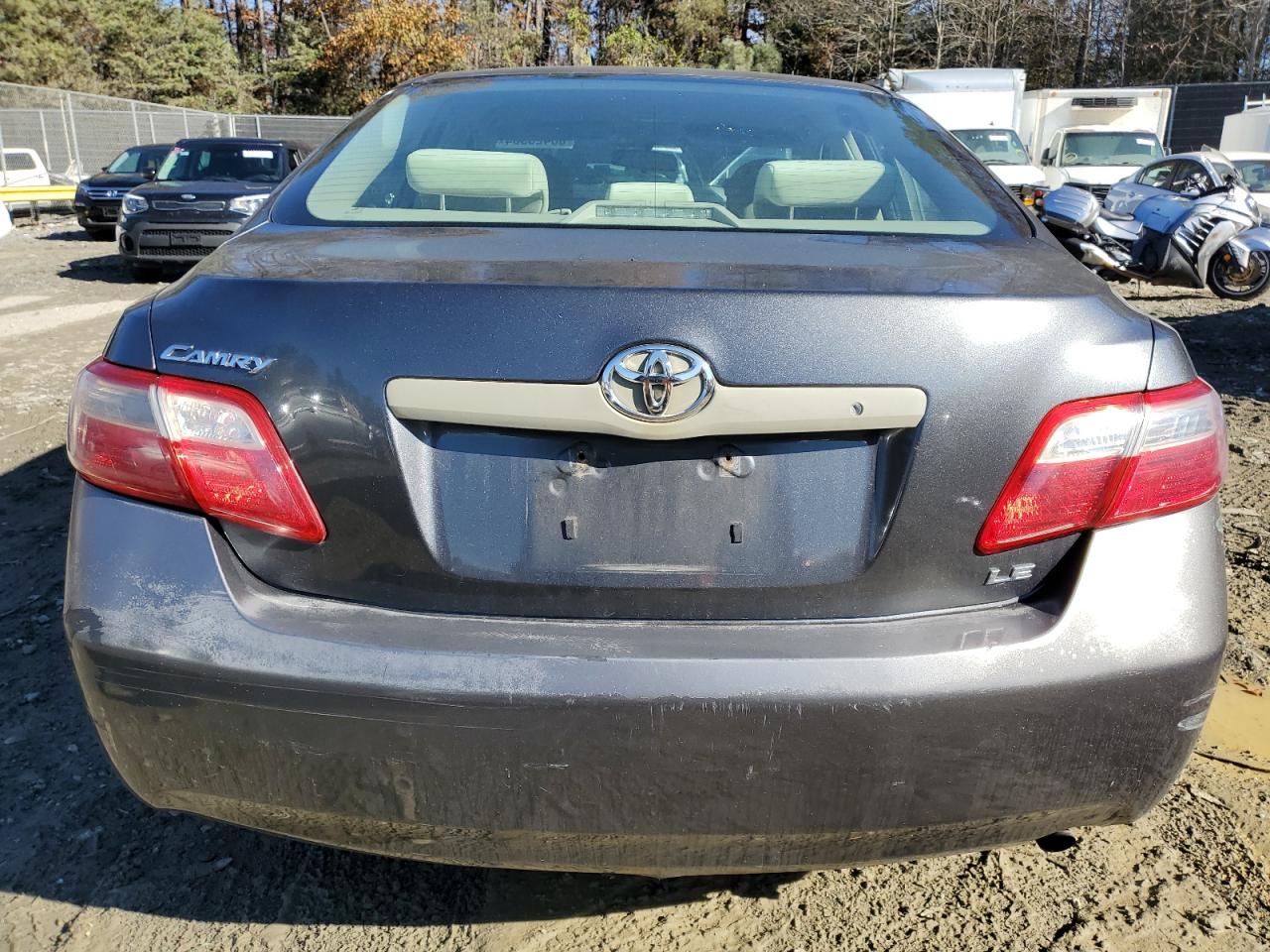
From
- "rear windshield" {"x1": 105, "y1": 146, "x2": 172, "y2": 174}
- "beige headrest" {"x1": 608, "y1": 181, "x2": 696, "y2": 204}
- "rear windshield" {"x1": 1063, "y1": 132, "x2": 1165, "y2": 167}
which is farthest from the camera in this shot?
"rear windshield" {"x1": 1063, "y1": 132, "x2": 1165, "y2": 167}

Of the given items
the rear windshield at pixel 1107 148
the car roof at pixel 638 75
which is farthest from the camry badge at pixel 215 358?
the rear windshield at pixel 1107 148

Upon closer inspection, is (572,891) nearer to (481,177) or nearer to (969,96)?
(481,177)

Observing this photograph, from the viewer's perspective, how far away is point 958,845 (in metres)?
1.63

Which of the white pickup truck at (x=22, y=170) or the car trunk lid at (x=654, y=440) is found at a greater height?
the car trunk lid at (x=654, y=440)

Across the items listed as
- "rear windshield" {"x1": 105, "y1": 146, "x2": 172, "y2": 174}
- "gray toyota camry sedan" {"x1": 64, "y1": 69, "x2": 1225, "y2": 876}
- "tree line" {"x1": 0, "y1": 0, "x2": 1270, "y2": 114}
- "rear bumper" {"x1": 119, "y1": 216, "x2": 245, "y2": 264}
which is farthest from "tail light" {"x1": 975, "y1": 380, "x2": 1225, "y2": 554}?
"tree line" {"x1": 0, "y1": 0, "x2": 1270, "y2": 114}

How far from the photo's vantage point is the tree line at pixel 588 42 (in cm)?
3347

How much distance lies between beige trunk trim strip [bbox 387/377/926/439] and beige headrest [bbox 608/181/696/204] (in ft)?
2.98

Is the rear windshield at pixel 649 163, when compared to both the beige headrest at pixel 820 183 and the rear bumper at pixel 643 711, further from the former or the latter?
the rear bumper at pixel 643 711

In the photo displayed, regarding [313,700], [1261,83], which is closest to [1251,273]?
[313,700]

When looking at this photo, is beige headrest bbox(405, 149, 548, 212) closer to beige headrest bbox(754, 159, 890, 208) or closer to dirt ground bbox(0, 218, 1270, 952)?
beige headrest bbox(754, 159, 890, 208)

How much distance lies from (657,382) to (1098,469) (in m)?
0.68

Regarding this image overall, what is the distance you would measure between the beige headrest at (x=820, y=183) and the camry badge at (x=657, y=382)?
88 cm

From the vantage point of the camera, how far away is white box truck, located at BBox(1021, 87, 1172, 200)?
704 inches

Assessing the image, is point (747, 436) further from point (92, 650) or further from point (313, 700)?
point (92, 650)
